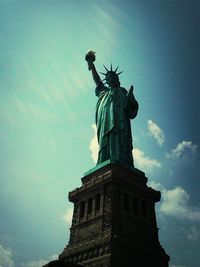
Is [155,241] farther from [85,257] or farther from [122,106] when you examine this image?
[122,106]

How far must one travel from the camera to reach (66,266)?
58.7 ft

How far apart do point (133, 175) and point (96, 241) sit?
659cm

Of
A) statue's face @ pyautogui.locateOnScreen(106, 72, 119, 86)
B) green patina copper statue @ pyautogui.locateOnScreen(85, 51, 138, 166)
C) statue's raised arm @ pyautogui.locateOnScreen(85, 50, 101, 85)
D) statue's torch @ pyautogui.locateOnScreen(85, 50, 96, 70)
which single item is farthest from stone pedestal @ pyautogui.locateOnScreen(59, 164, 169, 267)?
statue's torch @ pyautogui.locateOnScreen(85, 50, 96, 70)

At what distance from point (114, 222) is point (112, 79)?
1607 cm

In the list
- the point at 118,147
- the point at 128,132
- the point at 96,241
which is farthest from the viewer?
the point at 128,132

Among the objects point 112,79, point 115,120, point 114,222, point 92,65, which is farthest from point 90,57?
point 114,222

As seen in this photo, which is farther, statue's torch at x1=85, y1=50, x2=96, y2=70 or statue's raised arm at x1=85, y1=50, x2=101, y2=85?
statue's torch at x1=85, y1=50, x2=96, y2=70

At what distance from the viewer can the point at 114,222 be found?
69.6 feet

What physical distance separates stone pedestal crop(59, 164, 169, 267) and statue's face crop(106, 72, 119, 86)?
34.1 feet

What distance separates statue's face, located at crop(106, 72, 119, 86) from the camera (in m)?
31.7

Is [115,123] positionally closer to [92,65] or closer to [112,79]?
[112,79]

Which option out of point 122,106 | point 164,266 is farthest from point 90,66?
point 164,266

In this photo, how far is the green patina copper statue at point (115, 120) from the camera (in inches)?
1056

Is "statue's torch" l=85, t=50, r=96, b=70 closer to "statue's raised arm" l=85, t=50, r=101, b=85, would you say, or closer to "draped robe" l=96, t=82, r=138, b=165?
"statue's raised arm" l=85, t=50, r=101, b=85
